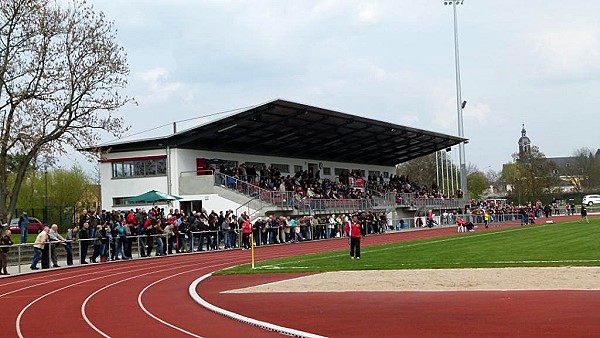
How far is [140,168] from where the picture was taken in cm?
5172

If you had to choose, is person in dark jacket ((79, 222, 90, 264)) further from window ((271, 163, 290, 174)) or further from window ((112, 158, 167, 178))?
window ((271, 163, 290, 174))

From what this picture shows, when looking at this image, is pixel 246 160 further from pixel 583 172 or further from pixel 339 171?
pixel 583 172

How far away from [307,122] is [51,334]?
43795 mm

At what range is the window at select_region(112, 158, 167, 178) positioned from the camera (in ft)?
167

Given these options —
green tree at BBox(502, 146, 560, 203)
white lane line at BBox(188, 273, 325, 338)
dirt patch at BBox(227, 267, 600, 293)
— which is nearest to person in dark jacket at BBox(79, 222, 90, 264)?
dirt patch at BBox(227, 267, 600, 293)

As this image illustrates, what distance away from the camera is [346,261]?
2780 centimetres

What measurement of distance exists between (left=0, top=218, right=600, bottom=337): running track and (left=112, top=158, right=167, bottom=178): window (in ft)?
96.3

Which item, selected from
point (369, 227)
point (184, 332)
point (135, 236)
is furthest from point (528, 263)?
point (369, 227)

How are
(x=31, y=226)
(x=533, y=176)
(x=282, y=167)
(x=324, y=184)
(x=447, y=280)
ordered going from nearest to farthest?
(x=447, y=280) → (x=31, y=226) → (x=282, y=167) → (x=324, y=184) → (x=533, y=176)

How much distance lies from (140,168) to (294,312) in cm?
3838

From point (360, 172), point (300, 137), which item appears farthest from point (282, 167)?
point (360, 172)

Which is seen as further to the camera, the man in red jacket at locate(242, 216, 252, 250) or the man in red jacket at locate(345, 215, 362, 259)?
the man in red jacket at locate(242, 216, 252, 250)

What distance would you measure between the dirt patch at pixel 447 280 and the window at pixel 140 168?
30.0 metres

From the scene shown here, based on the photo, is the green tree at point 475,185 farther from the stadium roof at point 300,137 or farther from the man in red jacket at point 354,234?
the man in red jacket at point 354,234
